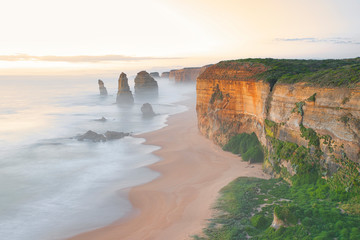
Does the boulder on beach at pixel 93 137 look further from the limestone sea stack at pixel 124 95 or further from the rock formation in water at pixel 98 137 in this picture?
the limestone sea stack at pixel 124 95

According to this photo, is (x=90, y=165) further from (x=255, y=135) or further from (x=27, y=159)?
(x=255, y=135)

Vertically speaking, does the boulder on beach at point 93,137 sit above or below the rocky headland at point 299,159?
below

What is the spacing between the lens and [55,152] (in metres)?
34.6

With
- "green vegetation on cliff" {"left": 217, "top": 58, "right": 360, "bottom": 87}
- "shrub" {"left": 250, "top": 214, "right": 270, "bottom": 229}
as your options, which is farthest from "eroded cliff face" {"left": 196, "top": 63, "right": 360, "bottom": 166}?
"shrub" {"left": 250, "top": 214, "right": 270, "bottom": 229}

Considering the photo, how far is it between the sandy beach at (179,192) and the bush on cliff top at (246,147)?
712 millimetres

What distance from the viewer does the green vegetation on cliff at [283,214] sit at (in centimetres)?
1297

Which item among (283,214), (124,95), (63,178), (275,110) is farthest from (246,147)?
(124,95)

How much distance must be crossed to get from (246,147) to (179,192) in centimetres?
971

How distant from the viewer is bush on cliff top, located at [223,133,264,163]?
25000 mm

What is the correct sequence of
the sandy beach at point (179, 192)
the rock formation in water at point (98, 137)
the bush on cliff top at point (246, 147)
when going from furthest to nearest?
1. the rock formation in water at point (98, 137)
2. the bush on cliff top at point (246, 147)
3. the sandy beach at point (179, 192)

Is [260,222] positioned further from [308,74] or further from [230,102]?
[230,102]

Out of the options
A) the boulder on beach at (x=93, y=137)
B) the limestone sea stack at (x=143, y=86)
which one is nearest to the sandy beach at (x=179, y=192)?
the boulder on beach at (x=93, y=137)

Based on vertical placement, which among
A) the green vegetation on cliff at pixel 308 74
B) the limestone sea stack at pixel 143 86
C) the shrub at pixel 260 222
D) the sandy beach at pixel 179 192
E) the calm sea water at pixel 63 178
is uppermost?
the green vegetation on cliff at pixel 308 74

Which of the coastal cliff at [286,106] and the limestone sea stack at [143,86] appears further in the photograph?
the limestone sea stack at [143,86]
